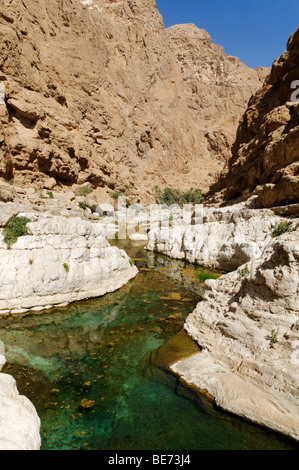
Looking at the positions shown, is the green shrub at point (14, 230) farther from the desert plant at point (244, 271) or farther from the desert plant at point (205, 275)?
the desert plant at point (205, 275)

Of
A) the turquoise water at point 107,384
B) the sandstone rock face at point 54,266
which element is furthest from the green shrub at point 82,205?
the turquoise water at point 107,384

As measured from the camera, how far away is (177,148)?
263 ft

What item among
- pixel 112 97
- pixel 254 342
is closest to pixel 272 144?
pixel 254 342

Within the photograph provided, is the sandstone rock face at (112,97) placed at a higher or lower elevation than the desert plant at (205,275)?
higher

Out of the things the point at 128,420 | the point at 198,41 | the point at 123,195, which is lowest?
the point at 128,420

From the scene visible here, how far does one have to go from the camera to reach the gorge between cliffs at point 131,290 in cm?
534

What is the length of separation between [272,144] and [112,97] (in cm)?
4900

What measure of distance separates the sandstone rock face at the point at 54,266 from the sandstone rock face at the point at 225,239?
8679 mm

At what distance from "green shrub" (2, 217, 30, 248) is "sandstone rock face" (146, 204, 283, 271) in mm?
12963

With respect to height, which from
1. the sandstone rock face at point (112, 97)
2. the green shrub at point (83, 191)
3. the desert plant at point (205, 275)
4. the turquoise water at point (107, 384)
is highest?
the sandstone rock face at point (112, 97)

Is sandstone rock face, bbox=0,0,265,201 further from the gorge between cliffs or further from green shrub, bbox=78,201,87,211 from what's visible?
green shrub, bbox=78,201,87,211
